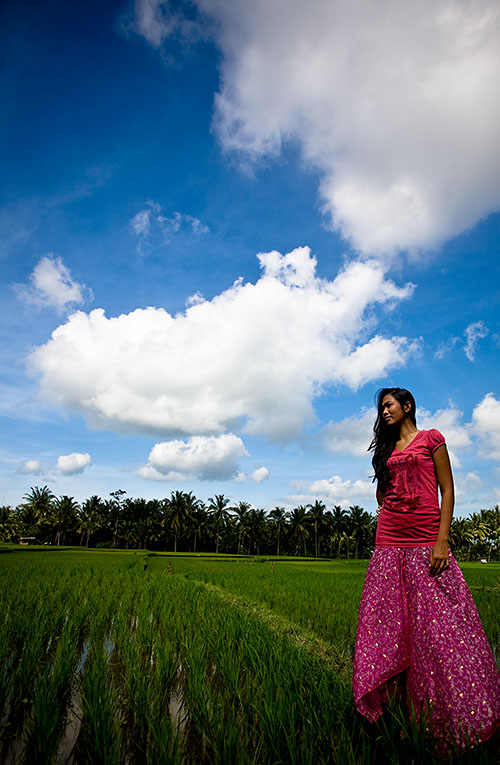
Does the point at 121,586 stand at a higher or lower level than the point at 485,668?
lower

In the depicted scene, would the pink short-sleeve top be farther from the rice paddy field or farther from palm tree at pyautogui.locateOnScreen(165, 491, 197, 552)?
palm tree at pyautogui.locateOnScreen(165, 491, 197, 552)

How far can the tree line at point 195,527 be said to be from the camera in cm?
4425

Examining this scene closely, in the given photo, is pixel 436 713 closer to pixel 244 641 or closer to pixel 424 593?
pixel 424 593

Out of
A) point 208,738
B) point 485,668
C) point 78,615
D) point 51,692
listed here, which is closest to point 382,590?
point 485,668

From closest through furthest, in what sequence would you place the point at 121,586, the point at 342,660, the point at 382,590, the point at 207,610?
the point at 382,590
the point at 342,660
the point at 207,610
the point at 121,586

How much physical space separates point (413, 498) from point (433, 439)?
12.5 inches

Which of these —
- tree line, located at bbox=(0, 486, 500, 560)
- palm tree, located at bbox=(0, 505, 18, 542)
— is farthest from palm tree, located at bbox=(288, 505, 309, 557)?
palm tree, located at bbox=(0, 505, 18, 542)

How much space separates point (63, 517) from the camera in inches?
1714

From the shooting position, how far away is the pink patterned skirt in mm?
1655

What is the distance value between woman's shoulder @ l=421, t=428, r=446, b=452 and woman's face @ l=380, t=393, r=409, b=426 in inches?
6.5

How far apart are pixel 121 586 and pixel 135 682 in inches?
227

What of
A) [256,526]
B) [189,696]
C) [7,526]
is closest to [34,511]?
[7,526]

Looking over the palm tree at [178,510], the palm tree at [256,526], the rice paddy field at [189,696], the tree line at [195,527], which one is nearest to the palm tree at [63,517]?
the tree line at [195,527]

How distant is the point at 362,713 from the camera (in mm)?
1788
